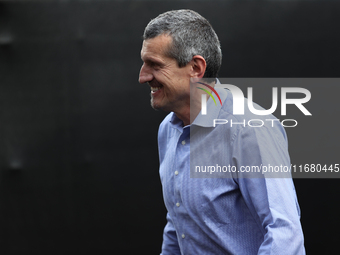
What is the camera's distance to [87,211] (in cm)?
252

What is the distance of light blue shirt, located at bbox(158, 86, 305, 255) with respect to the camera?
989 mm

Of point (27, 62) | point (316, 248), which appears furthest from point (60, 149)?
point (316, 248)

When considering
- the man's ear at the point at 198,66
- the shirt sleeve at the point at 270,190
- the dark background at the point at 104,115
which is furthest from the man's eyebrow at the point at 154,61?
the dark background at the point at 104,115

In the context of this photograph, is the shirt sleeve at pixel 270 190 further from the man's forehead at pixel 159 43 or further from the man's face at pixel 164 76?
the man's forehead at pixel 159 43

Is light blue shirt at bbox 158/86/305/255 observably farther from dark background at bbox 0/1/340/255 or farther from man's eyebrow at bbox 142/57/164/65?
dark background at bbox 0/1/340/255

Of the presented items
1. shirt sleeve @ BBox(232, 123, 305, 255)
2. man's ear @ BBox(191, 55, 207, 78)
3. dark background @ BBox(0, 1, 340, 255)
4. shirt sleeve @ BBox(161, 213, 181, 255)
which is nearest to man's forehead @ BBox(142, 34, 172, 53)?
man's ear @ BBox(191, 55, 207, 78)

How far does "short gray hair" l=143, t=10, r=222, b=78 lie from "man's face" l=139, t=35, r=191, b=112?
0.02 meters

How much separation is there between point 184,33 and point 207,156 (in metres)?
0.42

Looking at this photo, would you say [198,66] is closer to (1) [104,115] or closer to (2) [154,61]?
(2) [154,61]

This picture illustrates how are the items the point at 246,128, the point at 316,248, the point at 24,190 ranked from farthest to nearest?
the point at 24,190
the point at 316,248
the point at 246,128

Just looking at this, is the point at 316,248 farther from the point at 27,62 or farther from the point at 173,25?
the point at 27,62

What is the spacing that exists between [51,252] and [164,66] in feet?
6.32

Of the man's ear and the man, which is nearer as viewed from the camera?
the man

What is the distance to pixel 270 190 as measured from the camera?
1.00 metres
